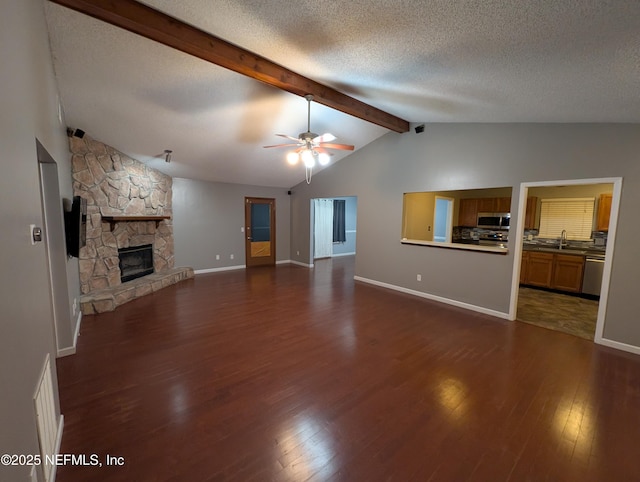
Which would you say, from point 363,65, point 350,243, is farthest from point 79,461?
point 350,243

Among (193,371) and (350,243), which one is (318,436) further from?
(350,243)

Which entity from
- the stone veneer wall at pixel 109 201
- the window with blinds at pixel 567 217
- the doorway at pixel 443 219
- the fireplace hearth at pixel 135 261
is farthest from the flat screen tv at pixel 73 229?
the window with blinds at pixel 567 217

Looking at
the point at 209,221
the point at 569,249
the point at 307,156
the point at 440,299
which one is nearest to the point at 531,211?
the point at 569,249

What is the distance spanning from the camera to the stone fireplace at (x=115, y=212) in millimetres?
4324

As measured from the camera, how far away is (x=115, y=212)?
4891 millimetres

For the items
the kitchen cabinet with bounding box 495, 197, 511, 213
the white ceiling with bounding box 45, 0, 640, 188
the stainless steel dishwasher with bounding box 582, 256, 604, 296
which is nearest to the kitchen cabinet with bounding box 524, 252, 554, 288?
the stainless steel dishwasher with bounding box 582, 256, 604, 296

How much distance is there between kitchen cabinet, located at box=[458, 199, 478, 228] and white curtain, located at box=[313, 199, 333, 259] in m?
3.91

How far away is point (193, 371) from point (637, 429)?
3.60 meters

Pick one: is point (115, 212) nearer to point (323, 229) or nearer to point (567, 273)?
point (323, 229)

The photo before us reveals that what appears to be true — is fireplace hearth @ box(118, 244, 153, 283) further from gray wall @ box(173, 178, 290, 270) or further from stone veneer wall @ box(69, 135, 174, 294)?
gray wall @ box(173, 178, 290, 270)

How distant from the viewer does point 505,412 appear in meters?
2.14

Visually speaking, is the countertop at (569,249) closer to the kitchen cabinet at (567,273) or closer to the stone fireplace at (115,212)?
the kitchen cabinet at (567,273)

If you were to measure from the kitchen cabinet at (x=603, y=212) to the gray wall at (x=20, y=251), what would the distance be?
7.61m

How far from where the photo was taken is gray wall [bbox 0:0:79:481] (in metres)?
1.05
